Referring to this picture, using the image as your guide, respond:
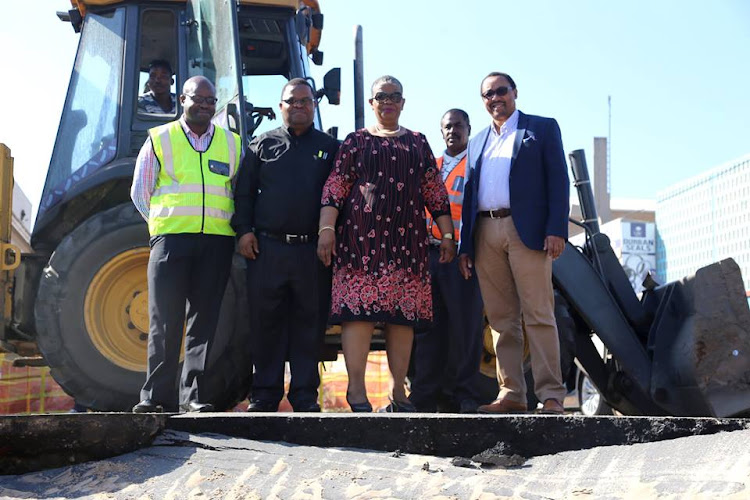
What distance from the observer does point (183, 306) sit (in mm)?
4664

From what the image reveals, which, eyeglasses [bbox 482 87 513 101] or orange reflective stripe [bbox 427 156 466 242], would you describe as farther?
orange reflective stripe [bbox 427 156 466 242]

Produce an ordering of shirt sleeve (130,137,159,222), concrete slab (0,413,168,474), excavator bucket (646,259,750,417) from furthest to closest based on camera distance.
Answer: excavator bucket (646,259,750,417) < shirt sleeve (130,137,159,222) < concrete slab (0,413,168,474)

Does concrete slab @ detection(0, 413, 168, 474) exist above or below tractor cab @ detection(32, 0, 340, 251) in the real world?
Answer: below

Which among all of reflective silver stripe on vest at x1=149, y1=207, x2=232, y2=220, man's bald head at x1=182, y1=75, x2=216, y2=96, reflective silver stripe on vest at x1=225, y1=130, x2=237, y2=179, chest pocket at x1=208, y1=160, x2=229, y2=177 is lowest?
reflective silver stripe on vest at x1=149, y1=207, x2=232, y2=220

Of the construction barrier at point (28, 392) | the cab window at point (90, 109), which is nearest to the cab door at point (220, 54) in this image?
the cab window at point (90, 109)

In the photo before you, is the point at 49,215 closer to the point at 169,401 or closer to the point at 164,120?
the point at 164,120

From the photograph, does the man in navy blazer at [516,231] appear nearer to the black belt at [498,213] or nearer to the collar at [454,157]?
the black belt at [498,213]

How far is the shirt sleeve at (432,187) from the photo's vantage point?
489cm

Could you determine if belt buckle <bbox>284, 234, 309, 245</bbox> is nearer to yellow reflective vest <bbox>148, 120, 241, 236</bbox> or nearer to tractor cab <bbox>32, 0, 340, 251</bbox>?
yellow reflective vest <bbox>148, 120, 241, 236</bbox>

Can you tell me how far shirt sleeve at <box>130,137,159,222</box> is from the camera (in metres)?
4.73

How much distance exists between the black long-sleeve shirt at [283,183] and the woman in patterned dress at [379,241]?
0.45 feet

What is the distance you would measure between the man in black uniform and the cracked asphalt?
1.69 meters

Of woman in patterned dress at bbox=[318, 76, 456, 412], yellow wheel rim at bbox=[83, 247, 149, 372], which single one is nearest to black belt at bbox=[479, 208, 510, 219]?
woman in patterned dress at bbox=[318, 76, 456, 412]

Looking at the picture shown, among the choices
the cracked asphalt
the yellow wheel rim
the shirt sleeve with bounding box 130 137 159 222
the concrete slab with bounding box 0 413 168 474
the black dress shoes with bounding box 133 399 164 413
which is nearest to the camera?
the cracked asphalt
